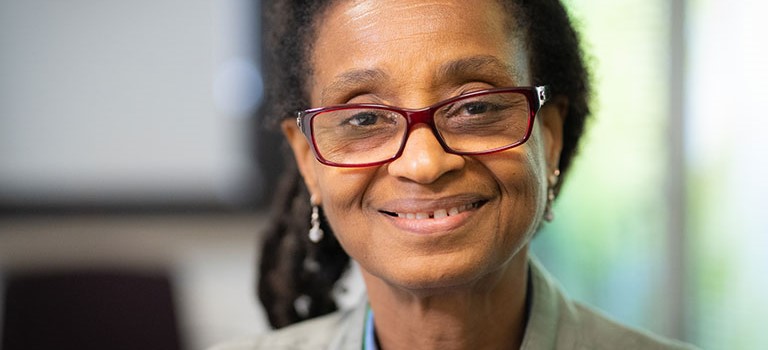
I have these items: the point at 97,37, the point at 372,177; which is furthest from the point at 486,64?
the point at 97,37

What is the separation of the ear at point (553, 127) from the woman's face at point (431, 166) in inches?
3.6

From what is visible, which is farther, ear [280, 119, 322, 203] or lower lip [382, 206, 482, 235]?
ear [280, 119, 322, 203]

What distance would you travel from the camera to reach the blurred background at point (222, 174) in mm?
2273

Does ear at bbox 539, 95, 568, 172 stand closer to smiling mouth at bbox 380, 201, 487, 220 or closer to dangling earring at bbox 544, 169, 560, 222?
dangling earring at bbox 544, 169, 560, 222

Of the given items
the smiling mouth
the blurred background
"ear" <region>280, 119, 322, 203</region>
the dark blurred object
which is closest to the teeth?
the smiling mouth

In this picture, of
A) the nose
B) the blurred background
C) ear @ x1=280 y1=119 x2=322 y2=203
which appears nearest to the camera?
the nose

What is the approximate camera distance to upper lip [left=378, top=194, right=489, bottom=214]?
110 centimetres

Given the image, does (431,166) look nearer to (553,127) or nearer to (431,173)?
(431,173)

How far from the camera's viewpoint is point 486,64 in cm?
112

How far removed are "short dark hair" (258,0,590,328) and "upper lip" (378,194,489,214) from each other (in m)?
0.23

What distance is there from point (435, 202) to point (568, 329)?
36 centimetres

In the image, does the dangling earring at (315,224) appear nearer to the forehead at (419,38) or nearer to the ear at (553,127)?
the forehead at (419,38)

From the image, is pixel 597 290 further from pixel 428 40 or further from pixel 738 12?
pixel 428 40

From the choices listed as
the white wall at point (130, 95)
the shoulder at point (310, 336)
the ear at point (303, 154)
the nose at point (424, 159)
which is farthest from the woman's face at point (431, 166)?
the white wall at point (130, 95)
